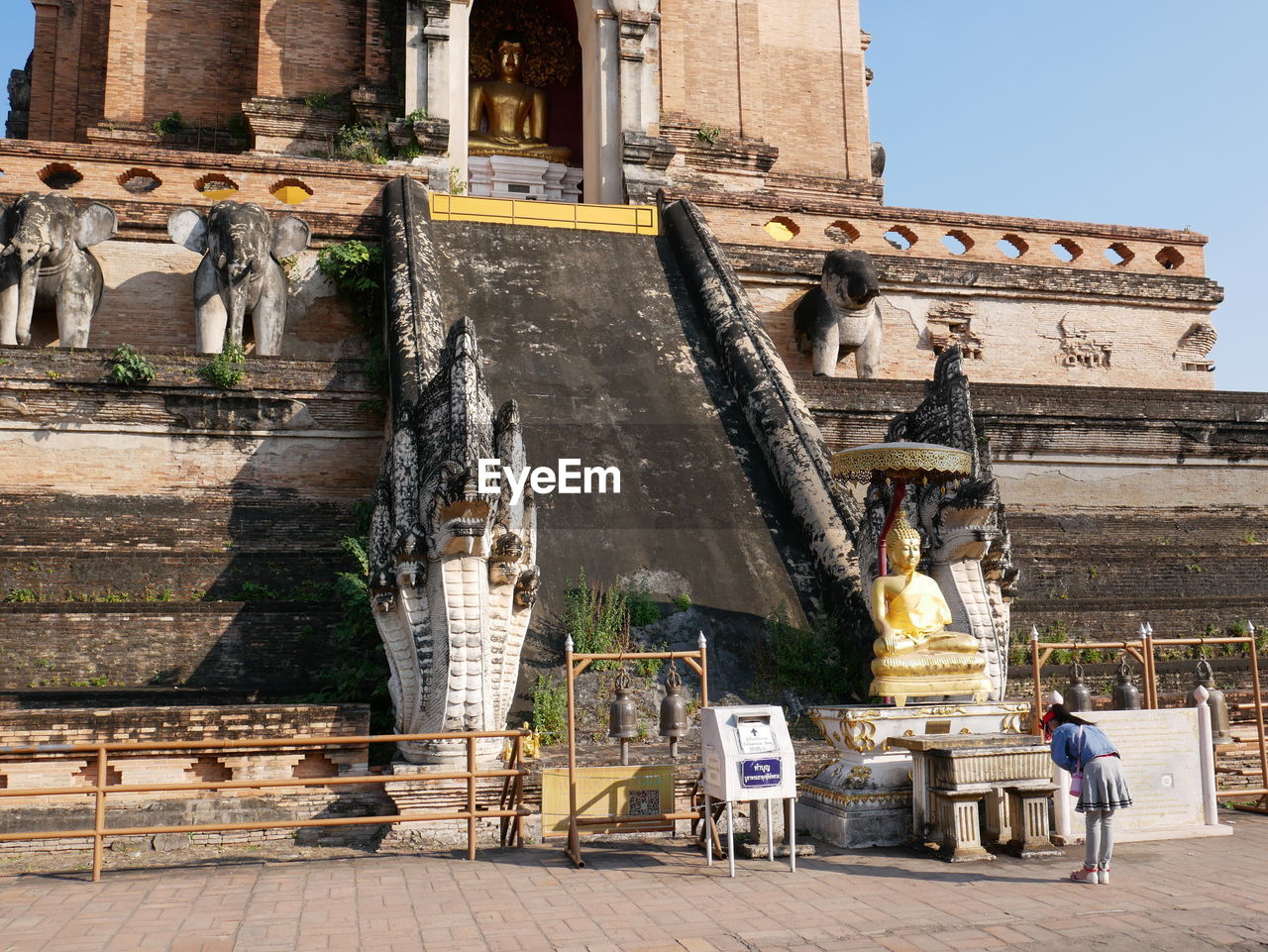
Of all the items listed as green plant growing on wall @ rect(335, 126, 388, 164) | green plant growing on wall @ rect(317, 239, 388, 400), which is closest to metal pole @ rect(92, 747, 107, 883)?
green plant growing on wall @ rect(317, 239, 388, 400)

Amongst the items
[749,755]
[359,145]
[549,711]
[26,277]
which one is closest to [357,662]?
[549,711]

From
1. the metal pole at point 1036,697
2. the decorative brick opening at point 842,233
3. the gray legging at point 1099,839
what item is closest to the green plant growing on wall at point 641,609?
the metal pole at point 1036,697

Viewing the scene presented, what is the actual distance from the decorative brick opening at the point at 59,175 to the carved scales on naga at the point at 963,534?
10580 millimetres

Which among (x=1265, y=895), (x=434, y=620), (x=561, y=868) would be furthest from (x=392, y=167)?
(x=1265, y=895)

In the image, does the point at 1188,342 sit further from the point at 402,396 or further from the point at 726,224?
the point at 402,396

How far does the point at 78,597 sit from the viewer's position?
9.53m

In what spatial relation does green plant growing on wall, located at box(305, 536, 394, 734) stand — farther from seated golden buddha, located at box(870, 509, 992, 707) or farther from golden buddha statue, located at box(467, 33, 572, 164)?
golden buddha statue, located at box(467, 33, 572, 164)

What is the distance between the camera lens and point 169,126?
19.7m

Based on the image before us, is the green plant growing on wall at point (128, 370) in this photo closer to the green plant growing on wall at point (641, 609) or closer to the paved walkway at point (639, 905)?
the green plant growing on wall at point (641, 609)

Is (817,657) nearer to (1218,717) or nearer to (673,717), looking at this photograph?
(673,717)

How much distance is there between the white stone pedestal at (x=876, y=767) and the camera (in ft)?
24.3

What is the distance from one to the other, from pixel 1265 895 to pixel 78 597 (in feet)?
26.8

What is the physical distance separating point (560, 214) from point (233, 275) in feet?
14.3

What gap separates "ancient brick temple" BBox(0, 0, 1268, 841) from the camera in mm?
10023
